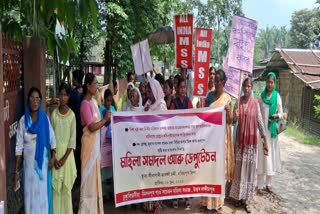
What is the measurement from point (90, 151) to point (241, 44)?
2492 mm

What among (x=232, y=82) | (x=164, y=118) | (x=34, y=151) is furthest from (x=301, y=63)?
(x=34, y=151)

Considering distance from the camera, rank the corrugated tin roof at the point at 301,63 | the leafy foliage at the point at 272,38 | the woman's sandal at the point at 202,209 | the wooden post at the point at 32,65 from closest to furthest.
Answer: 1. the wooden post at the point at 32,65
2. the woman's sandal at the point at 202,209
3. the corrugated tin roof at the point at 301,63
4. the leafy foliage at the point at 272,38

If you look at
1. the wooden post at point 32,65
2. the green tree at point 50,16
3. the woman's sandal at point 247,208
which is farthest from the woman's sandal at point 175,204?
the green tree at point 50,16

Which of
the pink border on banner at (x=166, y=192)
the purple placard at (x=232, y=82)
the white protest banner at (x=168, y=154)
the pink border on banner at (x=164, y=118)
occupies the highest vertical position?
the purple placard at (x=232, y=82)

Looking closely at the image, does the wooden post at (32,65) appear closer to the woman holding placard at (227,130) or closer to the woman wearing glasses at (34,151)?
the woman wearing glasses at (34,151)

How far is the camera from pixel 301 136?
12.1m

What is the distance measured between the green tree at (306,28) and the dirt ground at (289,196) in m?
39.4

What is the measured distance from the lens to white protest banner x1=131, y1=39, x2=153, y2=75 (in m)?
5.23

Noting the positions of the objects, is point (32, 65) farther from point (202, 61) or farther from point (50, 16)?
point (202, 61)

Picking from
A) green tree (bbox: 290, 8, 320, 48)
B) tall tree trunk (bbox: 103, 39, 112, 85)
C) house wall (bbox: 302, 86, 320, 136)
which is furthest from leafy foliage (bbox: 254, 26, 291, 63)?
tall tree trunk (bbox: 103, 39, 112, 85)

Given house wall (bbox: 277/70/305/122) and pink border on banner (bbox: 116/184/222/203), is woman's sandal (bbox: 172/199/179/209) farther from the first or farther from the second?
house wall (bbox: 277/70/305/122)

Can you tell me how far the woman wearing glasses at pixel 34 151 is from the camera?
3.31 meters

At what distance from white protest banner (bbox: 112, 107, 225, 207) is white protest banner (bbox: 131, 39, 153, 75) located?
1247 millimetres

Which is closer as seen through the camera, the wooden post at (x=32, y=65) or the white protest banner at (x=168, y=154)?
the wooden post at (x=32, y=65)
